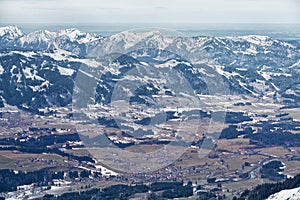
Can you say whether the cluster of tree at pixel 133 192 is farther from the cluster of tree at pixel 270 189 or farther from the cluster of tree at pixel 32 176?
the cluster of tree at pixel 270 189

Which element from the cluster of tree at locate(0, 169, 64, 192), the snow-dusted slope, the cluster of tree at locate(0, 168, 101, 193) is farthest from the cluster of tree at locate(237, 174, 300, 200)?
the cluster of tree at locate(0, 169, 64, 192)

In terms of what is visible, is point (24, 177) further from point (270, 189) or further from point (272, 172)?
point (270, 189)

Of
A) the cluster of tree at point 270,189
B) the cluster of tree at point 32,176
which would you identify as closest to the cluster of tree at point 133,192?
the cluster of tree at point 32,176

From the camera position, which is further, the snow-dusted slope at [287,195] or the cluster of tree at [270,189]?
the cluster of tree at [270,189]

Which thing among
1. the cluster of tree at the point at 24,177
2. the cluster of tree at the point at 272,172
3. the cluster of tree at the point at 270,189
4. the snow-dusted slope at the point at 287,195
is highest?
the snow-dusted slope at the point at 287,195

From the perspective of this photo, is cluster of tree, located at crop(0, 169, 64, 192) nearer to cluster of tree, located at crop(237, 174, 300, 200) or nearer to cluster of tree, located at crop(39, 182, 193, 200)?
cluster of tree, located at crop(39, 182, 193, 200)

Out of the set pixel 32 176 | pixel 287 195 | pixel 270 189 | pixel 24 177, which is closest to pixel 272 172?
pixel 270 189

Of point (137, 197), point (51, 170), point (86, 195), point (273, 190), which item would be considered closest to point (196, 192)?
point (137, 197)

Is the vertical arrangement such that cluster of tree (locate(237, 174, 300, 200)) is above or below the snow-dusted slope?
below

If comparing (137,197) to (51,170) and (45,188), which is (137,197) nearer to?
(45,188)
